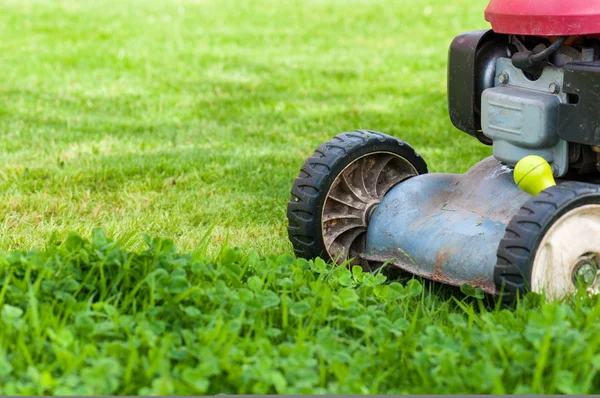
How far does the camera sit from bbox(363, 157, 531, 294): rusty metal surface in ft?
9.02

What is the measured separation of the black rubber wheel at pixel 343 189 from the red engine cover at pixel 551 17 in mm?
637

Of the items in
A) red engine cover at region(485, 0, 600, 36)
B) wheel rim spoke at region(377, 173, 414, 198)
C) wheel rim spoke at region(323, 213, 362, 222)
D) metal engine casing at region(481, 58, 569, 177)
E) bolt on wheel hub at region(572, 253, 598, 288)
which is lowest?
bolt on wheel hub at region(572, 253, 598, 288)

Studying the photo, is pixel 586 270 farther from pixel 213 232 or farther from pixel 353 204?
pixel 213 232

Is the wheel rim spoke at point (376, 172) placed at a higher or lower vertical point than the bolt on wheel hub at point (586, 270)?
higher

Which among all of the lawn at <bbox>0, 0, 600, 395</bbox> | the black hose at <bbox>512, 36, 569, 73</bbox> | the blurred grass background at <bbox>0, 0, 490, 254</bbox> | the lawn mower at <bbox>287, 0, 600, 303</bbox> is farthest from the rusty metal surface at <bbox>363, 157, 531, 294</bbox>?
the blurred grass background at <bbox>0, 0, 490, 254</bbox>

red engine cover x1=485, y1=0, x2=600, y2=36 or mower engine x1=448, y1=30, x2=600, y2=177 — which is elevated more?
red engine cover x1=485, y1=0, x2=600, y2=36

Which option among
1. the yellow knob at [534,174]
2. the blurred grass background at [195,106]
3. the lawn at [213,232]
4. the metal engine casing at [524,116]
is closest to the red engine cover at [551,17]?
the metal engine casing at [524,116]

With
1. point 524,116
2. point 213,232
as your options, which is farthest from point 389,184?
point 213,232

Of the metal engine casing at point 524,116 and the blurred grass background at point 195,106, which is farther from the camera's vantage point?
the blurred grass background at point 195,106

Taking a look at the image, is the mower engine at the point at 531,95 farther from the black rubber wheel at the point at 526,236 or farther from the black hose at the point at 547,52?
the black rubber wheel at the point at 526,236

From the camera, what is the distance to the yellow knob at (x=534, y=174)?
271 cm

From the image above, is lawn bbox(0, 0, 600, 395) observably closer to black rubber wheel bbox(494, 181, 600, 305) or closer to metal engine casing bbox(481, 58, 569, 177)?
black rubber wheel bbox(494, 181, 600, 305)

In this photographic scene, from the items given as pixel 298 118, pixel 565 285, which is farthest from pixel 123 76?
pixel 565 285

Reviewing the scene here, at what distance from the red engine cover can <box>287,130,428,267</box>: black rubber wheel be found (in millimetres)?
637
